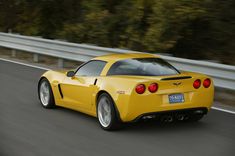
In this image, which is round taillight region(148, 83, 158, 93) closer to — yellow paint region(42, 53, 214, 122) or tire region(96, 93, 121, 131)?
yellow paint region(42, 53, 214, 122)

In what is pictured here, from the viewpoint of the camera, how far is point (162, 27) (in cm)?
1539

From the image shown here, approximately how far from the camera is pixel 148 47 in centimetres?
1584

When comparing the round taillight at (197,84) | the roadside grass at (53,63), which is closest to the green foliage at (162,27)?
the roadside grass at (53,63)

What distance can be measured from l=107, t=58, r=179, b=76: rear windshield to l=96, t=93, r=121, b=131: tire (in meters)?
0.47

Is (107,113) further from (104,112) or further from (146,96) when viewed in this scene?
(146,96)

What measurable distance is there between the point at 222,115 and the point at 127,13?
9.37 m

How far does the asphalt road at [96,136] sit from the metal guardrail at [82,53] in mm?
1333

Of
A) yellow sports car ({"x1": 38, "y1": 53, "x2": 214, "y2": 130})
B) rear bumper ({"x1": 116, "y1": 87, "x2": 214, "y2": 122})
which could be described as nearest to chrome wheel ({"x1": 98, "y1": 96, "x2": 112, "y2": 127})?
yellow sports car ({"x1": 38, "y1": 53, "x2": 214, "y2": 130})

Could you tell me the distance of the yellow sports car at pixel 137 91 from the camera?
758 cm

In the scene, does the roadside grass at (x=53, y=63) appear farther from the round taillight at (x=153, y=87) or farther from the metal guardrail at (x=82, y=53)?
the round taillight at (x=153, y=87)

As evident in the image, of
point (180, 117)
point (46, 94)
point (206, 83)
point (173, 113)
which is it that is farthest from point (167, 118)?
point (46, 94)

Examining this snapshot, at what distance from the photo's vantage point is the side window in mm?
8688

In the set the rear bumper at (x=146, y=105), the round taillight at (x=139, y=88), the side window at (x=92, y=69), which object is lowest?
the rear bumper at (x=146, y=105)

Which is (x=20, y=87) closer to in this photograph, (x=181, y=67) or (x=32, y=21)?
(x=181, y=67)
